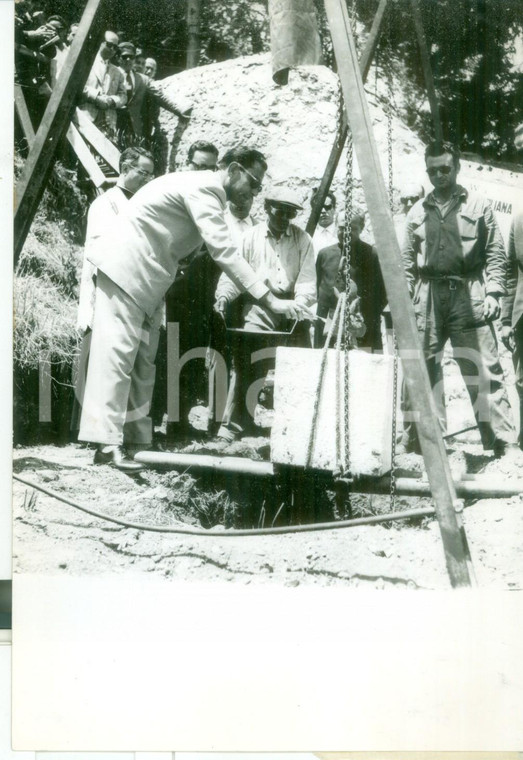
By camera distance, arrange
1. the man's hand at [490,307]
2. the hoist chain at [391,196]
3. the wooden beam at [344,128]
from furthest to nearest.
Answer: the man's hand at [490,307], the wooden beam at [344,128], the hoist chain at [391,196]

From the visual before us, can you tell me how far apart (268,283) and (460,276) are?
93 centimetres

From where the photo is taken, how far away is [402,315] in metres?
3.62

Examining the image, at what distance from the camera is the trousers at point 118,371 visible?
3893 mm

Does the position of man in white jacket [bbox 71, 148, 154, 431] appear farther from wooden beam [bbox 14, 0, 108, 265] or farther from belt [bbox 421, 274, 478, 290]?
belt [bbox 421, 274, 478, 290]

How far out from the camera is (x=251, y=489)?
12.5ft

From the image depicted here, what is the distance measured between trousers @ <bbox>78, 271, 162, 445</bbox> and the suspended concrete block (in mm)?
644

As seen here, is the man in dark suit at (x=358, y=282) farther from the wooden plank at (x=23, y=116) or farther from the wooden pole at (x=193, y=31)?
the wooden plank at (x=23, y=116)

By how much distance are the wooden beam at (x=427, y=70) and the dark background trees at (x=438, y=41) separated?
0.08 ft

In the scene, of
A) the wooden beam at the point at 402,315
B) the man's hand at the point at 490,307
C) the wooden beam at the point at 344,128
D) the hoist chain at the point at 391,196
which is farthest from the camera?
the man's hand at the point at 490,307

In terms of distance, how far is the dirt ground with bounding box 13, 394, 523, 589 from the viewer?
3689 millimetres

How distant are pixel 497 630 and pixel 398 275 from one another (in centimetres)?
164

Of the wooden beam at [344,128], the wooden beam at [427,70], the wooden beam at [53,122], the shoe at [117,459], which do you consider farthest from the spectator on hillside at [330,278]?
the wooden beam at [53,122]

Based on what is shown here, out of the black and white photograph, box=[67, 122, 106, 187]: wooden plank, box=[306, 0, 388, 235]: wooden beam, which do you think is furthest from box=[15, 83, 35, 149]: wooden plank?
box=[306, 0, 388, 235]: wooden beam

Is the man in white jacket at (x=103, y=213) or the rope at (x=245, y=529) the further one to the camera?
the man in white jacket at (x=103, y=213)
